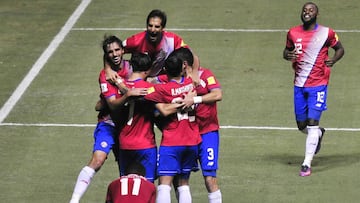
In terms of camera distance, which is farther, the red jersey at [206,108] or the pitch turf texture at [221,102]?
the pitch turf texture at [221,102]

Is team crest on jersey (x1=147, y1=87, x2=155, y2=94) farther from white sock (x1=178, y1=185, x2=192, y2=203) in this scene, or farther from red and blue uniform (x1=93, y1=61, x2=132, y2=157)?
white sock (x1=178, y1=185, x2=192, y2=203)

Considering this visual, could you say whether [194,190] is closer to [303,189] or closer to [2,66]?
[303,189]

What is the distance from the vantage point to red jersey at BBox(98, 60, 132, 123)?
1386 centimetres

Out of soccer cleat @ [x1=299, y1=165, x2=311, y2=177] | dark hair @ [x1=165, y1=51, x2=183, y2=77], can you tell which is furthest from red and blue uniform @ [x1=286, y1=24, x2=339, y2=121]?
dark hair @ [x1=165, y1=51, x2=183, y2=77]

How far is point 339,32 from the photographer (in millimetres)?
23734

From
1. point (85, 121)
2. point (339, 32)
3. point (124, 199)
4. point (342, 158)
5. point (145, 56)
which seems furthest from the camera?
point (339, 32)

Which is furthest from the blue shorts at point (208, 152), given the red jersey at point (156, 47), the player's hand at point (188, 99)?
the red jersey at point (156, 47)

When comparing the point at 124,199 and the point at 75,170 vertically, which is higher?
the point at 124,199

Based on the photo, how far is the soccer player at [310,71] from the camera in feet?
54.3

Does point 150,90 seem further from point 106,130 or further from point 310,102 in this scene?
point 310,102

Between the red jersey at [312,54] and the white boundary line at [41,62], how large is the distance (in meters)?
5.27

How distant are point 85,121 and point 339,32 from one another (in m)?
6.75

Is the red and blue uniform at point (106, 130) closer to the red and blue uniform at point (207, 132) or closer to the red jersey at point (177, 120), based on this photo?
the red jersey at point (177, 120)

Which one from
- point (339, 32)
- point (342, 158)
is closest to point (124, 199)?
point (342, 158)
